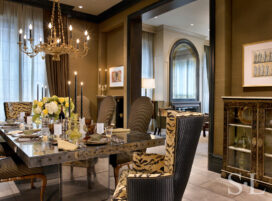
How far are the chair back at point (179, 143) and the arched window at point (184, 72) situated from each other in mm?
5810

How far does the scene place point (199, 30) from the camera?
23.9 ft

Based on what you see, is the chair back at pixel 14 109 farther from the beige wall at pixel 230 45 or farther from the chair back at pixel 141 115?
the beige wall at pixel 230 45

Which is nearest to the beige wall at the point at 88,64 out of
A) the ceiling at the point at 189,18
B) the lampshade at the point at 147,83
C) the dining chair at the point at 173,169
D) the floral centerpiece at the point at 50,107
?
the lampshade at the point at 147,83

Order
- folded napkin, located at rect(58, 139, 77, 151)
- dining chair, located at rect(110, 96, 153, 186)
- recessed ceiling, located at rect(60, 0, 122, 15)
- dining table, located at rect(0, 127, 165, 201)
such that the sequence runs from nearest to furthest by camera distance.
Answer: dining table, located at rect(0, 127, 165, 201), folded napkin, located at rect(58, 139, 77, 151), dining chair, located at rect(110, 96, 153, 186), recessed ceiling, located at rect(60, 0, 122, 15)

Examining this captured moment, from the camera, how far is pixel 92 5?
5.18m

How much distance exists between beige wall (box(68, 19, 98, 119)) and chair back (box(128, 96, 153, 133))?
3218 mm

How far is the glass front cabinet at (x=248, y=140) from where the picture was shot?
2.66 meters

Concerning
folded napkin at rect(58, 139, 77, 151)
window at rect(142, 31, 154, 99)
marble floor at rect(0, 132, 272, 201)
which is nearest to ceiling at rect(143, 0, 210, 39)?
window at rect(142, 31, 154, 99)

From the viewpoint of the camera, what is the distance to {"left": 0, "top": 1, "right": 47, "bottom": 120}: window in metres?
4.61

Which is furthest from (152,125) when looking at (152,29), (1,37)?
(1,37)

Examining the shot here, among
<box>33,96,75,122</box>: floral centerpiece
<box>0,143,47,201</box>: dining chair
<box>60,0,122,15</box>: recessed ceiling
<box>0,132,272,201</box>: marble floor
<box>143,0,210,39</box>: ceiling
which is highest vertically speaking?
<box>143,0,210,39</box>: ceiling

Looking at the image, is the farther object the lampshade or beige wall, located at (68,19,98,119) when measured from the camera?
the lampshade

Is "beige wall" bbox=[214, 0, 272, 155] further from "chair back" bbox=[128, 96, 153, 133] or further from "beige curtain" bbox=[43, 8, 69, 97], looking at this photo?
"beige curtain" bbox=[43, 8, 69, 97]

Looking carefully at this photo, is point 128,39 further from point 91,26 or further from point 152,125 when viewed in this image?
point 152,125
